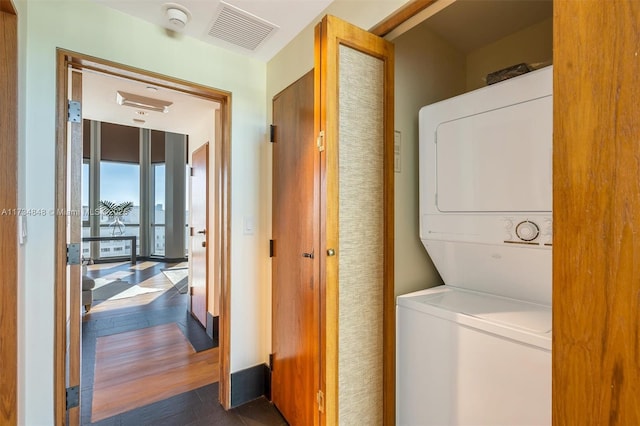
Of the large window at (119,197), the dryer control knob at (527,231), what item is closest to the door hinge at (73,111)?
the dryer control knob at (527,231)

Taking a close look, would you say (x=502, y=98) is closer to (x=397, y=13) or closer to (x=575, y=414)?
(x=397, y=13)

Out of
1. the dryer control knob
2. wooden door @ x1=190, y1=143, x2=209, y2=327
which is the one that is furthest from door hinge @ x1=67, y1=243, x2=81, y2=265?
the dryer control knob

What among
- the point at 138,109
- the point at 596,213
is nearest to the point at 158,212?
the point at 138,109

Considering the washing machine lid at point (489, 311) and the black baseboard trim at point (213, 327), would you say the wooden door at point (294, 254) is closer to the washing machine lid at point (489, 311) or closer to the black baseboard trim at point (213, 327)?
the washing machine lid at point (489, 311)

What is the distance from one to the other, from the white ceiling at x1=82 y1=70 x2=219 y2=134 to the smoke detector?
1.72 ft

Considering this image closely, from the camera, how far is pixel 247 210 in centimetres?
211

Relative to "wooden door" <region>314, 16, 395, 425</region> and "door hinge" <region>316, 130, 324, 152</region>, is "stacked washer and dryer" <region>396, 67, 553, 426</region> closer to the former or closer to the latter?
"wooden door" <region>314, 16, 395, 425</region>

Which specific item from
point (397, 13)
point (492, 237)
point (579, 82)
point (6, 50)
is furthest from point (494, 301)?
point (6, 50)

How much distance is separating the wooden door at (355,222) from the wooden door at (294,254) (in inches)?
10.8

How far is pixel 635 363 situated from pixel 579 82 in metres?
0.54

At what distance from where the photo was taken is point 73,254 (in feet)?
5.25

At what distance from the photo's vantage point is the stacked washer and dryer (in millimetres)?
1066

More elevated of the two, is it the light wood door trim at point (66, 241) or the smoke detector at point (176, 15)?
the smoke detector at point (176, 15)

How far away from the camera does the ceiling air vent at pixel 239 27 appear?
1.62 meters
